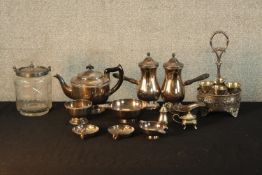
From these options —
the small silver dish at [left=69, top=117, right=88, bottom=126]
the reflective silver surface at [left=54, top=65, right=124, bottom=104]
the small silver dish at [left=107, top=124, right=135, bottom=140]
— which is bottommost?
the small silver dish at [left=107, top=124, right=135, bottom=140]

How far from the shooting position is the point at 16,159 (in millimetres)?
1176

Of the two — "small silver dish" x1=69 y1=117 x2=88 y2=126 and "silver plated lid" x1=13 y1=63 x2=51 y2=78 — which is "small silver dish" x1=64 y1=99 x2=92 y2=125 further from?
"silver plated lid" x1=13 y1=63 x2=51 y2=78

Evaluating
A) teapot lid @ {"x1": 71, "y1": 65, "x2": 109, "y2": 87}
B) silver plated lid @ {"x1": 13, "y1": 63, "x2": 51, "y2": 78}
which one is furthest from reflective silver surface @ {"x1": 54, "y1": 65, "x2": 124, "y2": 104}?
silver plated lid @ {"x1": 13, "y1": 63, "x2": 51, "y2": 78}

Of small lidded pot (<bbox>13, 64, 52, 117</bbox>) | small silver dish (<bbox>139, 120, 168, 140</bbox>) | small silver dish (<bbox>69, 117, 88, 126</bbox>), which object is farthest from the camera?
small lidded pot (<bbox>13, 64, 52, 117</bbox>)

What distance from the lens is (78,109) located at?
1376 millimetres

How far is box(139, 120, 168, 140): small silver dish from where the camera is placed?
1.28 m

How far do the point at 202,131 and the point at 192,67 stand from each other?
0.37 metres

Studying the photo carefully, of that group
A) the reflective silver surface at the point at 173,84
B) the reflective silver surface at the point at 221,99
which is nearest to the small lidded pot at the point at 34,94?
the reflective silver surface at the point at 173,84

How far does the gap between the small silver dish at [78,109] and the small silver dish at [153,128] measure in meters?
0.16

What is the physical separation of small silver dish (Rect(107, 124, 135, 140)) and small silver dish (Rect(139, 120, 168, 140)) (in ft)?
0.12

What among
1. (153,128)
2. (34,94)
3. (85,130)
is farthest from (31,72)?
(153,128)

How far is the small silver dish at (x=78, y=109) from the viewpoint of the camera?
1.38 metres

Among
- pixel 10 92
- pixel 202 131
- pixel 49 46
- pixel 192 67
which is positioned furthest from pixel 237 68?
pixel 10 92

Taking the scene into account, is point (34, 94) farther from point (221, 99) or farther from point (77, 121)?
point (221, 99)
